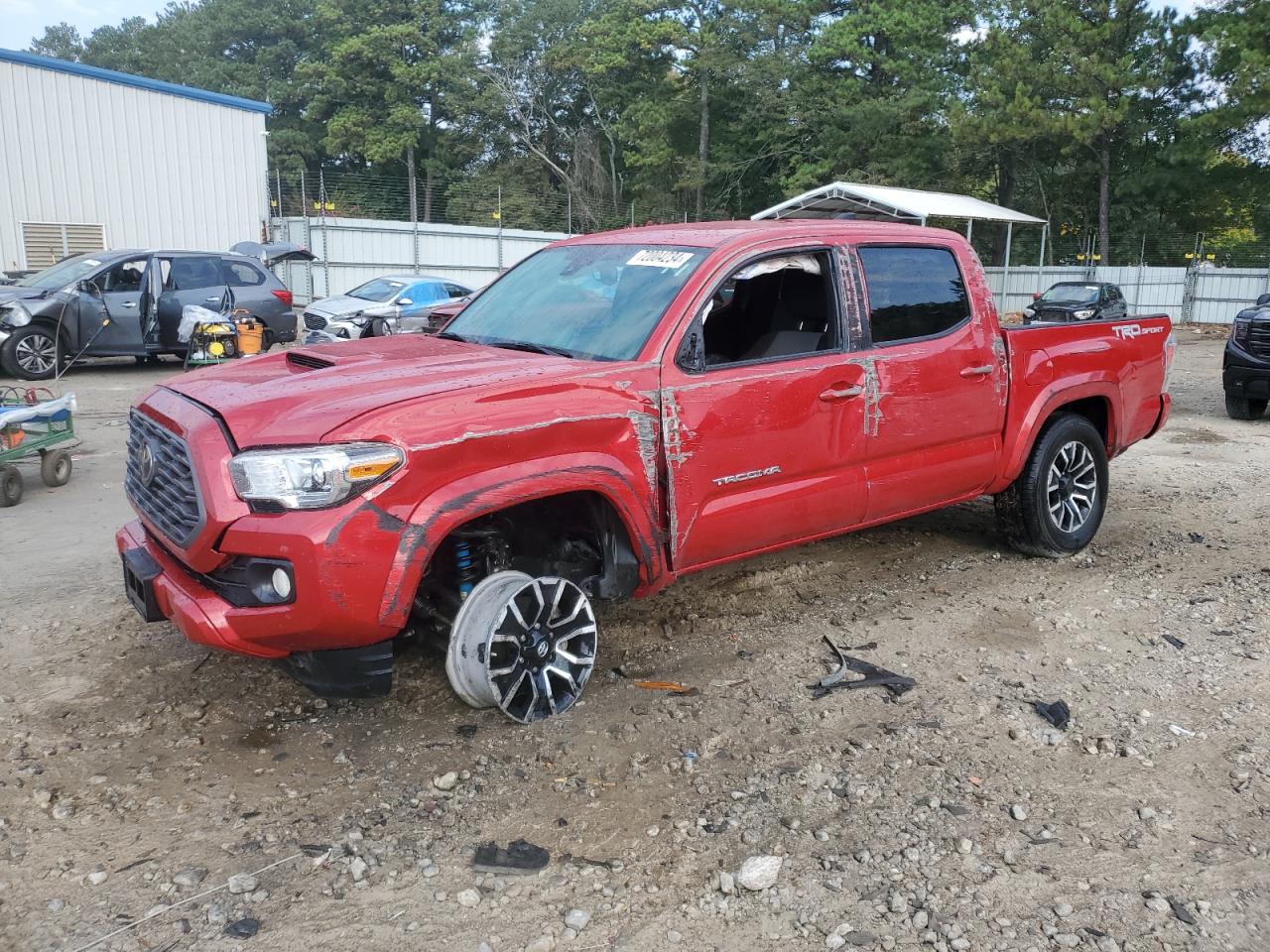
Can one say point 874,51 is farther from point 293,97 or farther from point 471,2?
point 293,97

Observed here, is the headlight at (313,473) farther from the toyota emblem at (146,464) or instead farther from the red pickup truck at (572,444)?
the toyota emblem at (146,464)

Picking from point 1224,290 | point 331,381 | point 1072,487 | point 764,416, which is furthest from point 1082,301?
point 331,381

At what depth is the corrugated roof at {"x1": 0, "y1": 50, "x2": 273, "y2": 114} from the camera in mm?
19750

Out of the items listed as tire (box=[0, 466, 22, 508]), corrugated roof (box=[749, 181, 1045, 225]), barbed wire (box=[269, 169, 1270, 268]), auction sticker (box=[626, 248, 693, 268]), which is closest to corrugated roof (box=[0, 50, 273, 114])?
barbed wire (box=[269, 169, 1270, 268])

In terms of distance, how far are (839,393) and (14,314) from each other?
11.5 m

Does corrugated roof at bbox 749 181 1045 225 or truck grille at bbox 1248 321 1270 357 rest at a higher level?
corrugated roof at bbox 749 181 1045 225

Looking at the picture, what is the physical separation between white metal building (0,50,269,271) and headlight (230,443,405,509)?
21.5 metres

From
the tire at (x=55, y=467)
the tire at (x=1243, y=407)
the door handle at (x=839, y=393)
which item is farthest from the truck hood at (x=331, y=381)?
the tire at (x=1243, y=407)

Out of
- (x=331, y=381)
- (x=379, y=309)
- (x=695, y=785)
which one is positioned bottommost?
(x=695, y=785)

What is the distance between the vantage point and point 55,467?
7.24 metres

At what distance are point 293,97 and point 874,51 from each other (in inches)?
1260

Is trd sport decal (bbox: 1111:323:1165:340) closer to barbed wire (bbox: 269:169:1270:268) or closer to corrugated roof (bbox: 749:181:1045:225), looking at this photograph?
corrugated roof (bbox: 749:181:1045:225)

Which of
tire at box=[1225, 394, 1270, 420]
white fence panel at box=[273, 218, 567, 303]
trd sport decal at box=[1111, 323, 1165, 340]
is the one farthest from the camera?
white fence panel at box=[273, 218, 567, 303]

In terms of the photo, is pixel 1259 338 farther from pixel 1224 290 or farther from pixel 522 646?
pixel 1224 290
